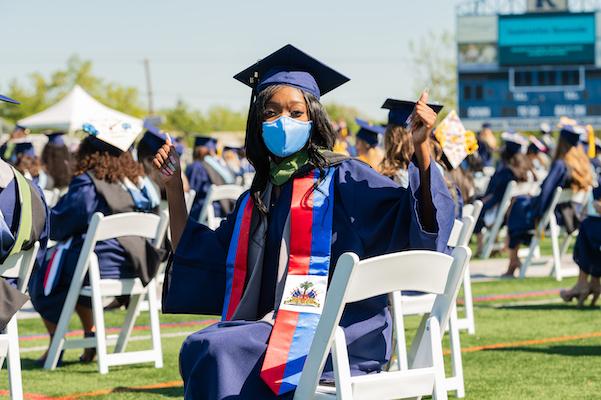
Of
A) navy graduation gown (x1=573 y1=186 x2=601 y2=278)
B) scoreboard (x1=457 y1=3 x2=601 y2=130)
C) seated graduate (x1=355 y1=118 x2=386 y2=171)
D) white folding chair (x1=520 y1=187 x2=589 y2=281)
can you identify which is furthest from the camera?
scoreboard (x1=457 y1=3 x2=601 y2=130)

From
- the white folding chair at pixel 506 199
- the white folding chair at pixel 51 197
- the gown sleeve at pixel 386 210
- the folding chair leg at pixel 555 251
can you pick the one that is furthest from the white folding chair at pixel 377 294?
the white folding chair at pixel 506 199

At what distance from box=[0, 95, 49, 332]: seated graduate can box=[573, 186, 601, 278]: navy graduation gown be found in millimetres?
6600

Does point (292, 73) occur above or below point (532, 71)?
below

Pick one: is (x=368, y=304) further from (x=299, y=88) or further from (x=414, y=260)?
(x=299, y=88)

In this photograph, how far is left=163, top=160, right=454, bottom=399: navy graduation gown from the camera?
14.6ft

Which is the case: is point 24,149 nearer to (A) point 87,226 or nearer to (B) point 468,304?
(A) point 87,226

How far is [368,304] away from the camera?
472 centimetres

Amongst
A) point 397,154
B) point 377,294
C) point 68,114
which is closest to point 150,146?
point 397,154

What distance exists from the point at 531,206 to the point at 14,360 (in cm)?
1028

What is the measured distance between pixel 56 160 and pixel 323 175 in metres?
12.2

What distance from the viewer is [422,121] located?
14.7 feet

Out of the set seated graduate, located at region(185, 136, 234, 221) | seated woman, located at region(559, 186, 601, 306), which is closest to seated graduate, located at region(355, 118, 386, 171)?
seated woman, located at region(559, 186, 601, 306)

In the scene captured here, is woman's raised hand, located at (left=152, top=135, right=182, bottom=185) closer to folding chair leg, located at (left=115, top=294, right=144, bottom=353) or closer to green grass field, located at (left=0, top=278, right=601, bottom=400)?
green grass field, located at (left=0, top=278, right=601, bottom=400)

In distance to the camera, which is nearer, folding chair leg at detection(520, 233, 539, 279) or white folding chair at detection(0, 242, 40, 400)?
white folding chair at detection(0, 242, 40, 400)
